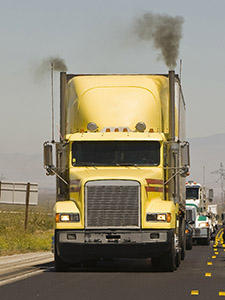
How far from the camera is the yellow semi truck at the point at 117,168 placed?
73.0 feet

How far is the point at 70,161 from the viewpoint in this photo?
75.8ft

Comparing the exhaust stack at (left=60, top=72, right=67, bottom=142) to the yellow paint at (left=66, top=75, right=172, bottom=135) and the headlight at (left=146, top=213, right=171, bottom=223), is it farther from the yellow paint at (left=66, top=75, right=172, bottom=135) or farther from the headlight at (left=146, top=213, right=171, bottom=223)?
the headlight at (left=146, top=213, right=171, bottom=223)

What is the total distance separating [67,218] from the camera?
22391mm

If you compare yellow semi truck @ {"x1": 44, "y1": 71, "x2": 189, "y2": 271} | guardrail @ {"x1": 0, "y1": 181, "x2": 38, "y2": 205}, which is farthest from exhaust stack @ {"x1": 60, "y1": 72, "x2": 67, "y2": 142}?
guardrail @ {"x1": 0, "y1": 181, "x2": 38, "y2": 205}

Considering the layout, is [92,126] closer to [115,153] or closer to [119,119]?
[119,119]

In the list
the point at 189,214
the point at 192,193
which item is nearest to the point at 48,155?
the point at 189,214

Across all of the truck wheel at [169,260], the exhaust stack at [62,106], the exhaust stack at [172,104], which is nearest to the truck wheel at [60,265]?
the truck wheel at [169,260]

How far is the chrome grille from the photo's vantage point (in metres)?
22.4

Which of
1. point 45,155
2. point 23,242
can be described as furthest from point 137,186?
point 23,242

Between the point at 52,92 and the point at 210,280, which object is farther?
the point at 52,92

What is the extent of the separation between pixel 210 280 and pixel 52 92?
6.83 m

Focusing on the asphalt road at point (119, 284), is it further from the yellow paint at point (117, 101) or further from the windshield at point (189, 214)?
the windshield at point (189, 214)

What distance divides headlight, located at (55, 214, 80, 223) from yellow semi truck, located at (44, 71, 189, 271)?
2 cm

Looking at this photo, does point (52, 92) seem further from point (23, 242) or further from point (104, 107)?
point (23, 242)
